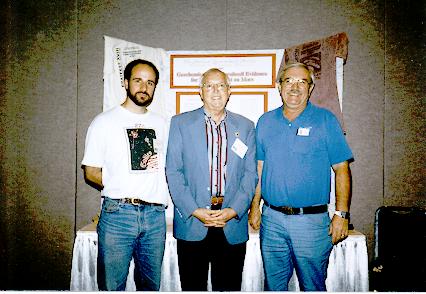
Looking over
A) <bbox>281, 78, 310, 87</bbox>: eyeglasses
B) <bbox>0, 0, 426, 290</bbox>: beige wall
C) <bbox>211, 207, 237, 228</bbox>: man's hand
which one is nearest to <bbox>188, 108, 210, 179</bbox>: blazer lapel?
<bbox>211, 207, 237, 228</bbox>: man's hand

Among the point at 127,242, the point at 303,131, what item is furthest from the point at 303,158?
the point at 127,242

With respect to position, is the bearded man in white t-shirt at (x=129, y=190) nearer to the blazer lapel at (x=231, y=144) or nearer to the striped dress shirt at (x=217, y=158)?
the striped dress shirt at (x=217, y=158)

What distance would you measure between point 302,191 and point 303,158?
23 cm

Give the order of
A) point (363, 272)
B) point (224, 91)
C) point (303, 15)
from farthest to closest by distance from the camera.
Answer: point (303, 15) < point (363, 272) < point (224, 91)

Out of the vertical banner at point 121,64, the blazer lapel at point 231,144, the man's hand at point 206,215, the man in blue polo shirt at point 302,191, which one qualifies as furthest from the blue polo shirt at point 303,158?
the vertical banner at point 121,64

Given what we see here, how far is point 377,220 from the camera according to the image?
8.57 feet

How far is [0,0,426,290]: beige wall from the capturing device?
3064 mm

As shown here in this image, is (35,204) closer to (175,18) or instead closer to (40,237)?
(40,237)

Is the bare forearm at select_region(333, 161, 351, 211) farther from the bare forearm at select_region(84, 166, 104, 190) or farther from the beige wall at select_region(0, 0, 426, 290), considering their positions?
the bare forearm at select_region(84, 166, 104, 190)

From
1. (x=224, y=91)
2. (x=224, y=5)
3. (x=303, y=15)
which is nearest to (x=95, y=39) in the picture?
(x=224, y=5)

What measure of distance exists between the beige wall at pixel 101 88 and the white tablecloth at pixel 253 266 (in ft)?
1.94

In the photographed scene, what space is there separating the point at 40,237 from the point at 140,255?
1.56 m

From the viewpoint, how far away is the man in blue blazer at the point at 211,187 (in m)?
2.11

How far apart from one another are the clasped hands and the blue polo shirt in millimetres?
352
